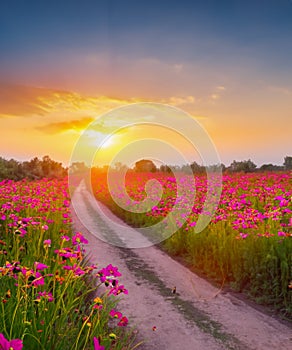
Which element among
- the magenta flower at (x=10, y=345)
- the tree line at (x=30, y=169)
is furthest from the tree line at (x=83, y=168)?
the magenta flower at (x=10, y=345)

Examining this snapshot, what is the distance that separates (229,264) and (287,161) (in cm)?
2315

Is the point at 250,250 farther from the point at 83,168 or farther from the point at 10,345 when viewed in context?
the point at 83,168

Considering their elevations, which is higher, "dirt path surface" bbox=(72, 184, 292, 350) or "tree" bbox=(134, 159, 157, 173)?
"tree" bbox=(134, 159, 157, 173)

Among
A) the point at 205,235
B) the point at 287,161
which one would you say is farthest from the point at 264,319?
the point at 287,161

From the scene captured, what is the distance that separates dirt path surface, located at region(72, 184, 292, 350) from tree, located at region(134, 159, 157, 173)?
18.6 meters

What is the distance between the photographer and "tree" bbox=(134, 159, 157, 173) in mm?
25281

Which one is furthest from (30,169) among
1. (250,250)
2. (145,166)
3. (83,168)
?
(250,250)

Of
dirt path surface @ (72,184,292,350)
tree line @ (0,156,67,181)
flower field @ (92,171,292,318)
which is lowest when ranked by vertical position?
dirt path surface @ (72,184,292,350)

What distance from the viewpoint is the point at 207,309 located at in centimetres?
462

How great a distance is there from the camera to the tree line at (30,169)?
23.5 meters

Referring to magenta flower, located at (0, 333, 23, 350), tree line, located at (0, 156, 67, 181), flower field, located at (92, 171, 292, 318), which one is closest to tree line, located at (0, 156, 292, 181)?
tree line, located at (0, 156, 67, 181)

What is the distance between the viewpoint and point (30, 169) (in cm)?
2980

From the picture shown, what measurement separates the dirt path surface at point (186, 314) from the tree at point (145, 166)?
1859cm

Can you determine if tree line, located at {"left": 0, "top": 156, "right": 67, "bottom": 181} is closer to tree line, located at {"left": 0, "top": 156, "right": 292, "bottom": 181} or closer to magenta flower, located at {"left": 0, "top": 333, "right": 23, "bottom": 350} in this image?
tree line, located at {"left": 0, "top": 156, "right": 292, "bottom": 181}
